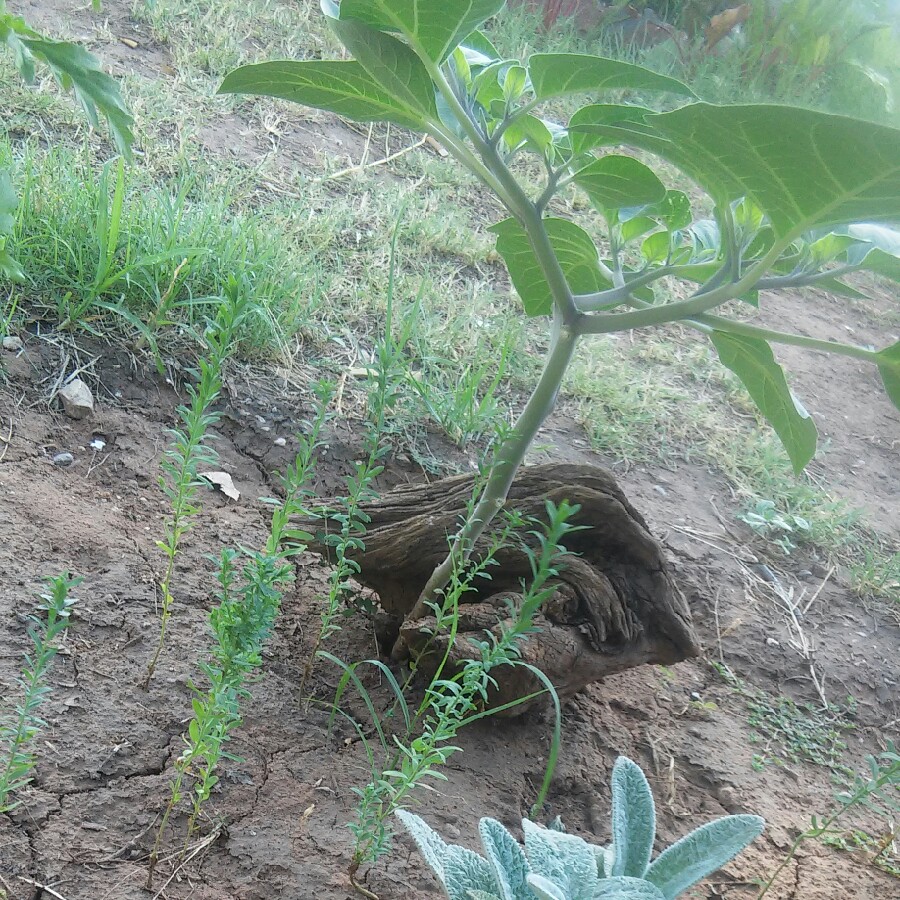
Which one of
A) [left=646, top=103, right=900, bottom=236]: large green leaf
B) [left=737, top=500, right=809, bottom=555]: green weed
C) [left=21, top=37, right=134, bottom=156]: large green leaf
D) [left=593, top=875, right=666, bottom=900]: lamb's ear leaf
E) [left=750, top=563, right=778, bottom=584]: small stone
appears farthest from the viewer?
[left=737, top=500, right=809, bottom=555]: green weed

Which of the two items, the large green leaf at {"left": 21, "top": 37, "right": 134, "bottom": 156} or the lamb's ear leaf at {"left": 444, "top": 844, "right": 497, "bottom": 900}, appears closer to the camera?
the lamb's ear leaf at {"left": 444, "top": 844, "right": 497, "bottom": 900}

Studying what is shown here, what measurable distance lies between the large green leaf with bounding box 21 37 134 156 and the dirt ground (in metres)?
0.76

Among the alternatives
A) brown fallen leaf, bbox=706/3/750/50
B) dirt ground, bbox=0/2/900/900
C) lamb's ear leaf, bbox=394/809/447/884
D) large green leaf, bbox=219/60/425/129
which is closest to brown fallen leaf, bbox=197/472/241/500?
dirt ground, bbox=0/2/900/900

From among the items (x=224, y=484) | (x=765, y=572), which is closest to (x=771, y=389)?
(x=765, y=572)

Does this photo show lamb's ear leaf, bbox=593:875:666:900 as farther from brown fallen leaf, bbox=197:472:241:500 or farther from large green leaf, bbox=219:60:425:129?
brown fallen leaf, bbox=197:472:241:500

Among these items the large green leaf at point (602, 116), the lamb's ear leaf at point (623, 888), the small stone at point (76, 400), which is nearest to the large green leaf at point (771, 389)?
the large green leaf at point (602, 116)

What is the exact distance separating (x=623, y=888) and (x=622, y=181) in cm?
98

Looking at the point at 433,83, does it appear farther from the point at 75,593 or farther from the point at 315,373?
the point at 315,373

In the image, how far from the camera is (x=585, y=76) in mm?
1259

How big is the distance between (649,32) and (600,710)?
5.25 m

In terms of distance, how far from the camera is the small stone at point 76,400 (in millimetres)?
2082

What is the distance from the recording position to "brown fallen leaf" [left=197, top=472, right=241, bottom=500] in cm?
207

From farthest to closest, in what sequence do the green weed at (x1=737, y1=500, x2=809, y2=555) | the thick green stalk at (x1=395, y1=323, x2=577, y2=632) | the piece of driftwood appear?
1. the green weed at (x1=737, y1=500, x2=809, y2=555)
2. the piece of driftwood
3. the thick green stalk at (x1=395, y1=323, x2=577, y2=632)

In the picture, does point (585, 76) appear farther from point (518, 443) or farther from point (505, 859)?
point (505, 859)
